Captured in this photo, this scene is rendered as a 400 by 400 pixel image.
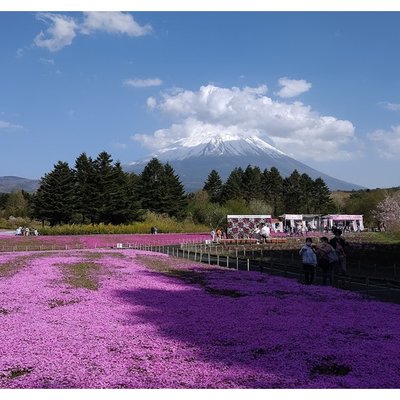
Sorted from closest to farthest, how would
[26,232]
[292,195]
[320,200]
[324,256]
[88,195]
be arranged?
[324,256]
[26,232]
[88,195]
[292,195]
[320,200]

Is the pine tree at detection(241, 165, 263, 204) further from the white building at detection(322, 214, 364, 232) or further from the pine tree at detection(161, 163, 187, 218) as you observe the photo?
the white building at detection(322, 214, 364, 232)

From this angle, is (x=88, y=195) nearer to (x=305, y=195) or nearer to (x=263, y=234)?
(x=263, y=234)

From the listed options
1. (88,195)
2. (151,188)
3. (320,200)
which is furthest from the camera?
(320,200)

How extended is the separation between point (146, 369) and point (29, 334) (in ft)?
11.4

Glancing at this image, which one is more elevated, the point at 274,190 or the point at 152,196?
the point at 274,190

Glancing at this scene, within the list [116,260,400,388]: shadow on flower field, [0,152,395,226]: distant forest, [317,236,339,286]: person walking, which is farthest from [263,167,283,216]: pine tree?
[116,260,400,388]: shadow on flower field

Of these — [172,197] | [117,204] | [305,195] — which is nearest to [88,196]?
[117,204]

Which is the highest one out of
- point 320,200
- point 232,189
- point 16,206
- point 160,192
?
point 232,189

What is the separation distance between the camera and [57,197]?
83.4 metres

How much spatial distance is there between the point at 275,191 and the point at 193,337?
124 m

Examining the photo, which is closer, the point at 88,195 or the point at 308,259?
the point at 308,259

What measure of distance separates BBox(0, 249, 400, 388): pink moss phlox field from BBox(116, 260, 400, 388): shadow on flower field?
0.08 feet

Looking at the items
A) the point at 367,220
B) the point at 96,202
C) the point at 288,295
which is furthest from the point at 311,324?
the point at 367,220

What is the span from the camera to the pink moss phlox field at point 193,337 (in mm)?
7605
